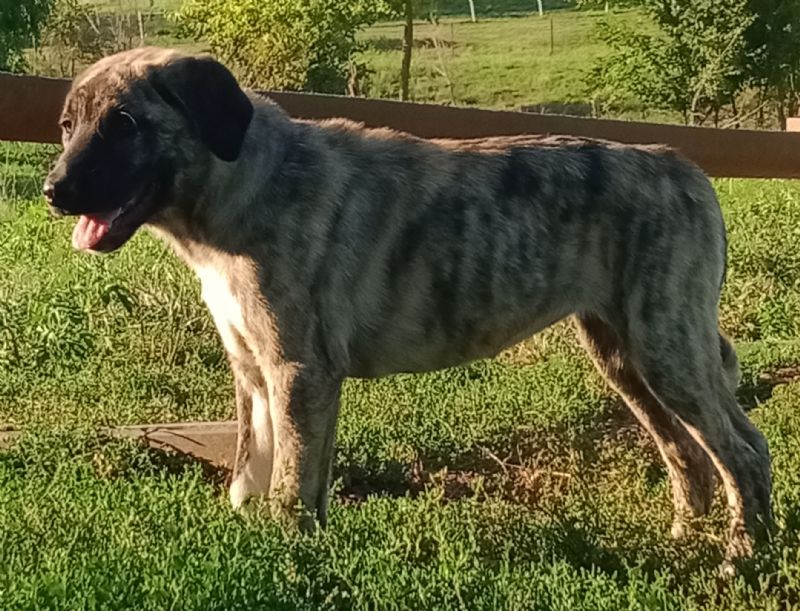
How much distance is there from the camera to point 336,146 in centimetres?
453

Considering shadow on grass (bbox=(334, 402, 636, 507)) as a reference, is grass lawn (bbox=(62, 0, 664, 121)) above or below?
below

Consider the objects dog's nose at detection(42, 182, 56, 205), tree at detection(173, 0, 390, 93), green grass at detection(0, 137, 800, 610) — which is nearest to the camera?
green grass at detection(0, 137, 800, 610)

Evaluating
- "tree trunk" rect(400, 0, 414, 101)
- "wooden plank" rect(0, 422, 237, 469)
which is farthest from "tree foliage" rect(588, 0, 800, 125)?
"wooden plank" rect(0, 422, 237, 469)

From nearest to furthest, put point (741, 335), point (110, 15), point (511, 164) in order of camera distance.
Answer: point (511, 164)
point (741, 335)
point (110, 15)

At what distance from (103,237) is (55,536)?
3.12 ft

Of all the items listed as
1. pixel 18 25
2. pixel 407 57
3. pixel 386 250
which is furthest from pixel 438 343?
pixel 407 57

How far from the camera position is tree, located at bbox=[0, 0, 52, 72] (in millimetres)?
29812

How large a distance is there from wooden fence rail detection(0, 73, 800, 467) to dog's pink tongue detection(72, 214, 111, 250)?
44.3 inches

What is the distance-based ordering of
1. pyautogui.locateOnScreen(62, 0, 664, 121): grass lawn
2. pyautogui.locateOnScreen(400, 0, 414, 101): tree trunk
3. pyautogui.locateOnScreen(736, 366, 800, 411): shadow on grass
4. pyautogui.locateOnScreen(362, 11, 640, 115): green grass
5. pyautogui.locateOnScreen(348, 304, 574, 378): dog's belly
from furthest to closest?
pyautogui.locateOnScreen(362, 11, 640, 115): green grass
pyautogui.locateOnScreen(62, 0, 664, 121): grass lawn
pyautogui.locateOnScreen(400, 0, 414, 101): tree trunk
pyautogui.locateOnScreen(736, 366, 800, 411): shadow on grass
pyautogui.locateOnScreen(348, 304, 574, 378): dog's belly

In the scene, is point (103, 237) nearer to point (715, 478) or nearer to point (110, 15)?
point (715, 478)

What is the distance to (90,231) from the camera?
4074 millimetres

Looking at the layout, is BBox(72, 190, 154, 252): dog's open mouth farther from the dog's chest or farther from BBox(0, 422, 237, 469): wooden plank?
BBox(0, 422, 237, 469): wooden plank

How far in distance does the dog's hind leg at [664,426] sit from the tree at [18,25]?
26701 millimetres

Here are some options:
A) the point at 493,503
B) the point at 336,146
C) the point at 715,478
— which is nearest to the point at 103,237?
the point at 336,146
